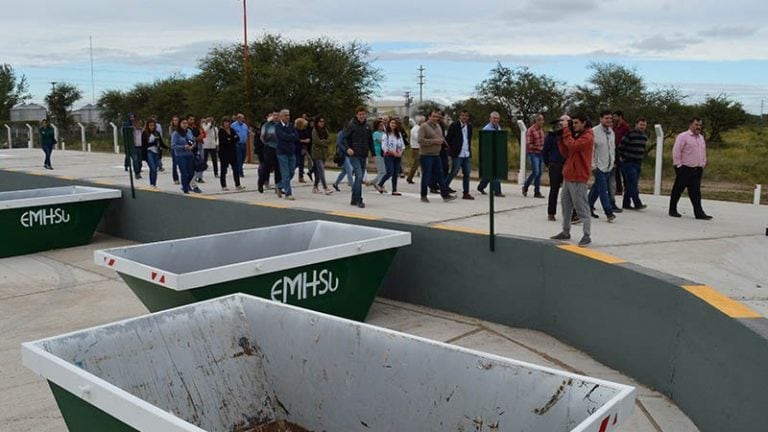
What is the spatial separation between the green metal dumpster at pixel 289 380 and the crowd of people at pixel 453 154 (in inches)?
123

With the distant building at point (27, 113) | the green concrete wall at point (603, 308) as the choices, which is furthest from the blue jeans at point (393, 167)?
the distant building at point (27, 113)

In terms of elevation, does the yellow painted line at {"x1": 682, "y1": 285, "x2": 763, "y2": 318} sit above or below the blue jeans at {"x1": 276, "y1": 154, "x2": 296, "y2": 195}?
below

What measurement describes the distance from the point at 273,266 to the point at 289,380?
197 centimetres

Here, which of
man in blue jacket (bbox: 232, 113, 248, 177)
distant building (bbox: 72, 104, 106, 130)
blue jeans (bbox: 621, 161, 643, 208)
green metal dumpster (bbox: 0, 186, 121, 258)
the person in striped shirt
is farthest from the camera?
distant building (bbox: 72, 104, 106, 130)

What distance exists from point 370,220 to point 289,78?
101 feet

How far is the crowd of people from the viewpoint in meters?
7.79

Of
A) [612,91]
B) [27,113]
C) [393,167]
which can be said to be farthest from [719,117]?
[27,113]

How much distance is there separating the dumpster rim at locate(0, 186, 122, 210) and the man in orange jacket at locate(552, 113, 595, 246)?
27.4ft

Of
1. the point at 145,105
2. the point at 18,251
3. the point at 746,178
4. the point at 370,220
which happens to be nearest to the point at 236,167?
the point at 18,251

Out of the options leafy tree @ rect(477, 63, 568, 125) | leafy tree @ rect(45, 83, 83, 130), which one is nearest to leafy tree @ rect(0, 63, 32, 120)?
leafy tree @ rect(45, 83, 83, 130)

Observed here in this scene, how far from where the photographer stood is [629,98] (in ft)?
120

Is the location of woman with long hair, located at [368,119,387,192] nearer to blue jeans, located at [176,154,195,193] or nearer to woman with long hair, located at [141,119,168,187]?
blue jeans, located at [176,154,195,193]

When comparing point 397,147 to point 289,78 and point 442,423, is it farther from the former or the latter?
point 289,78

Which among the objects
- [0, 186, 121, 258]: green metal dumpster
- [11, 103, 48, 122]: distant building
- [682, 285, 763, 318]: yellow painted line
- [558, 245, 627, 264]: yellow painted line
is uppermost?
[11, 103, 48, 122]: distant building
